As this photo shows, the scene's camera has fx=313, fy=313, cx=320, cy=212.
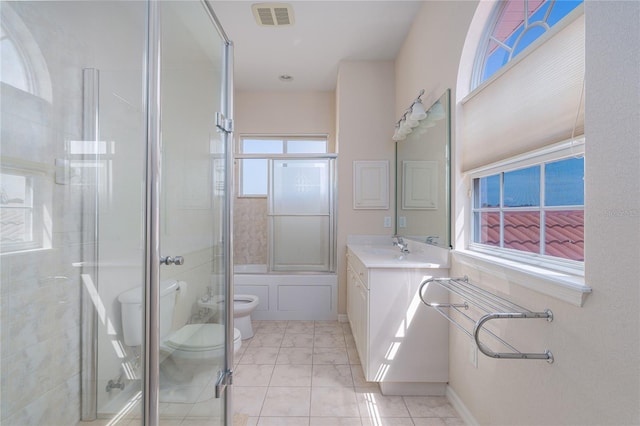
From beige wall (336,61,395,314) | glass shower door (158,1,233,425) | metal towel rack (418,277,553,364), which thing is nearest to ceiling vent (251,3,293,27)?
beige wall (336,61,395,314)

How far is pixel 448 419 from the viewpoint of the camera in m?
1.79

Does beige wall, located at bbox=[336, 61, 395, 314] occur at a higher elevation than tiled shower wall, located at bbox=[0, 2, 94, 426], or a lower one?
higher

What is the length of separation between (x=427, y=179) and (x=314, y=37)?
67.5 inches

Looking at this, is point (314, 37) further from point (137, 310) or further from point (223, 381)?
point (223, 381)

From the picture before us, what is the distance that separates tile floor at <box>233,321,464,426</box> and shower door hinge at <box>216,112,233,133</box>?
164 cm

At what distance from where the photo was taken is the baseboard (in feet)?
5.53

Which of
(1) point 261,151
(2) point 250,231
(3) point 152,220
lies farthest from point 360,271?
(1) point 261,151

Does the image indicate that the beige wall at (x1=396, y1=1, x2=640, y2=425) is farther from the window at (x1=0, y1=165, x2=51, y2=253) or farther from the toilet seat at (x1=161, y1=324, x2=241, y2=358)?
the window at (x1=0, y1=165, x2=51, y2=253)

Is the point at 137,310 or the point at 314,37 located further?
the point at 314,37

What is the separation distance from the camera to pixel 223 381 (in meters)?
1.58

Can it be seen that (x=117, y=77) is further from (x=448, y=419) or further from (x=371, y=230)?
(x=371, y=230)

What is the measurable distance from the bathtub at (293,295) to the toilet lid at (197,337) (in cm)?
181

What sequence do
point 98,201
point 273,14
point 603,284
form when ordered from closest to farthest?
1. point 603,284
2. point 98,201
3. point 273,14

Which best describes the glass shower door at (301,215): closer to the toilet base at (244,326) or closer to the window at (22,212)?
the toilet base at (244,326)
